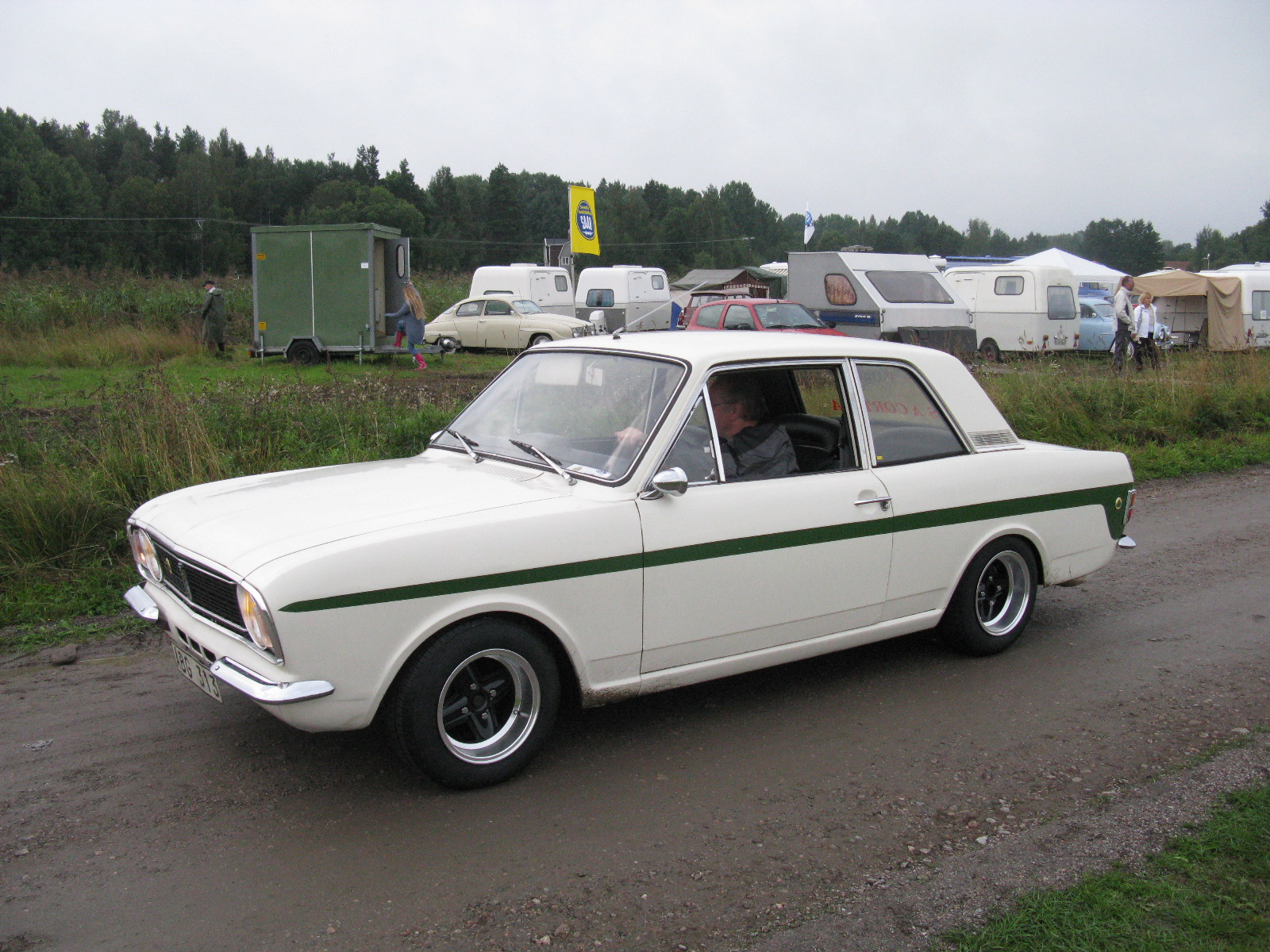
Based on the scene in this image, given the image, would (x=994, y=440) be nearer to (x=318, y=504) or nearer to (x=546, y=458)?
(x=546, y=458)

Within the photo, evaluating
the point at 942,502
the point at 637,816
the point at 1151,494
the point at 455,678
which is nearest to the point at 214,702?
the point at 455,678

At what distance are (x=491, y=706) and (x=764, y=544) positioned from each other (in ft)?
4.19

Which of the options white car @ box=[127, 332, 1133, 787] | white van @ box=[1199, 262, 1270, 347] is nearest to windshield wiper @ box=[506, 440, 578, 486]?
white car @ box=[127, 332, 1133, 787]

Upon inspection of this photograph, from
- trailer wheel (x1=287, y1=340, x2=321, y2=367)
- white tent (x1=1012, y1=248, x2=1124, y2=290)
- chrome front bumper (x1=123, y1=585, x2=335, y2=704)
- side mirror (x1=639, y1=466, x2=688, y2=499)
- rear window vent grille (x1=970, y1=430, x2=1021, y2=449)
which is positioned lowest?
chrome front bumper (x1=123, y1=585, x2=335, y2=704)

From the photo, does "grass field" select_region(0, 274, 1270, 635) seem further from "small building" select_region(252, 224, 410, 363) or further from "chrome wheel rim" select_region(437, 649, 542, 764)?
"chrome wheel rim" select_region(437, 649, 542, 764)

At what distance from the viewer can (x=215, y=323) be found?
2116 cm

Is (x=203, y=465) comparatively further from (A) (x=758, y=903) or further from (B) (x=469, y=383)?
(B) (x=469, y=383)

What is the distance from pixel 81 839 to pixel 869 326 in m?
18.2

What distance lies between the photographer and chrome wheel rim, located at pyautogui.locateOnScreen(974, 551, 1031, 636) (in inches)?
204

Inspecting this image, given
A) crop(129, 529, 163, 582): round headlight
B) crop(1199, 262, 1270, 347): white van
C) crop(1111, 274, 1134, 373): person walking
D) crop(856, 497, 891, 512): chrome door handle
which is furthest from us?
crop(1199, 262, 1270, 347): white van

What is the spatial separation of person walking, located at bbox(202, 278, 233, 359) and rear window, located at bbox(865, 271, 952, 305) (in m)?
13.5

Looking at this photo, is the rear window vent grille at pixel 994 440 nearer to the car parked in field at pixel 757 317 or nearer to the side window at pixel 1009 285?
the car parked in field at pixel 757 317

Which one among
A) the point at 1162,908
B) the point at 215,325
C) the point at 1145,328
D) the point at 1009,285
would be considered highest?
the point at 1009,285

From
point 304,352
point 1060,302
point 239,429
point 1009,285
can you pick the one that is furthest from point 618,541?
point 1060,302
